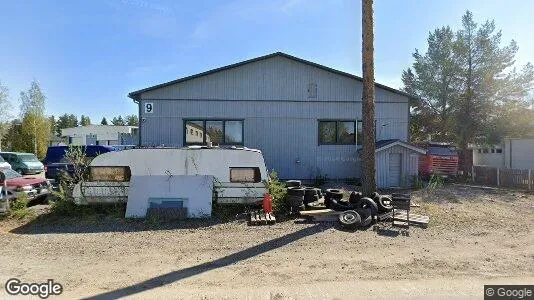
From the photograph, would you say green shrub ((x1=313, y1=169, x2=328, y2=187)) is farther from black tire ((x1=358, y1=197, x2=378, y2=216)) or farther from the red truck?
black tire ((x1=358, y1=197, x2=378, y2=216))

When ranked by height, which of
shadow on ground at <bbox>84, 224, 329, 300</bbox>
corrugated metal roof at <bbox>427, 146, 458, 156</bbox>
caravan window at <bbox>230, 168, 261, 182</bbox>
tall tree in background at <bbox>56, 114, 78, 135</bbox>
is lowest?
shadow on ground at <bbox>84, 224, 329, 300</bbox>

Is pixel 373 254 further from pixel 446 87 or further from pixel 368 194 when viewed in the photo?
pixel 446 87

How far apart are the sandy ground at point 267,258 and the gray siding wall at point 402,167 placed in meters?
6.39

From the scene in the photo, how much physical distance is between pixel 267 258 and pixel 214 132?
35.2 feet

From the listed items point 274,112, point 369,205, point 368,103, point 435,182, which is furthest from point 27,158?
point 435,182

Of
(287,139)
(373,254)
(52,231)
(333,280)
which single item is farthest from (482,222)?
(52,231)

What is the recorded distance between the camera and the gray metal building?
52.3ft

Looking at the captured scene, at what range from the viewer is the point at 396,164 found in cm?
1590

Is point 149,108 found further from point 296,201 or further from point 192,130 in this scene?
point 296,201

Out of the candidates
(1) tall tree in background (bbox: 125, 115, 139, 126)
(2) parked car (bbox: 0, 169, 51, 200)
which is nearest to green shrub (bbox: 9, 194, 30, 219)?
(2) parked car (bbox: 0, 169, 51, 200)

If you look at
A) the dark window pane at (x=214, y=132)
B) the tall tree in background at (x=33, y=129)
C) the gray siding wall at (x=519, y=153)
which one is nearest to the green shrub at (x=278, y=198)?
the dark window pane at (x=214, y=132)

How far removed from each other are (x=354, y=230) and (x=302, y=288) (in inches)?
→ 139

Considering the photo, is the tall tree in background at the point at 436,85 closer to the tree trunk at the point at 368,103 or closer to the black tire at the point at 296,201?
the tree trunk at the point at 368,103

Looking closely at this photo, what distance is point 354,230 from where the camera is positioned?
26.1 feet
